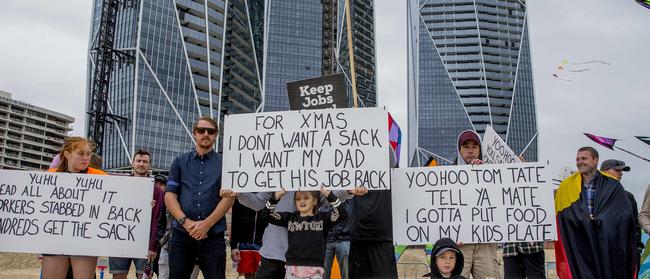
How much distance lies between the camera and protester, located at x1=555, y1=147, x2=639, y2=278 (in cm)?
538

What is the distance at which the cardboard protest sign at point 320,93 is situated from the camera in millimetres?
6336

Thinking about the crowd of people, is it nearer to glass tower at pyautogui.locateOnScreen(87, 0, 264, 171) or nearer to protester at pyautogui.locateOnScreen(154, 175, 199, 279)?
protester at pyautogui.locateOnScreen(154, 175, 199, 279)

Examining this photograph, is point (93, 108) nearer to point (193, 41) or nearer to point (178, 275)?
point (193, 41)

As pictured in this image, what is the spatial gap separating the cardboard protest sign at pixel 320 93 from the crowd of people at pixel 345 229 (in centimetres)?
106

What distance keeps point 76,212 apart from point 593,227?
5051 mm

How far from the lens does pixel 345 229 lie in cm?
626

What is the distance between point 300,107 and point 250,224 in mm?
1620

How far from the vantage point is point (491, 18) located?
14450 cm

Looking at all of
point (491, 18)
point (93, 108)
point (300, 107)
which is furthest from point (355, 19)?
point (300, 107)

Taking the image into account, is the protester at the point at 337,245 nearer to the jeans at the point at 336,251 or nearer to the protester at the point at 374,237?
the jeans at the point at 336,251

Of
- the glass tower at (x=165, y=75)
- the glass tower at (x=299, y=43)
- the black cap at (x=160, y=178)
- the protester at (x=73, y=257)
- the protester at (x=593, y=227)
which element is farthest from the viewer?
the glass tower at (x=299, y=43)

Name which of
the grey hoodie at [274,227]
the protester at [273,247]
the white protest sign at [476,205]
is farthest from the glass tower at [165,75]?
the white protest sign at [476,205]

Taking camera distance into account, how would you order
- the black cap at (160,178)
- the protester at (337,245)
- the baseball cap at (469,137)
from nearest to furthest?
the baseball cap at (469,137) < the protester at (337,245) < the black cap at (160,178)

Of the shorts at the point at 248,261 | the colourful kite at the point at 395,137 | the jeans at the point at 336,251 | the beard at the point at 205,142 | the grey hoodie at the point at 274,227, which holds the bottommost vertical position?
the shorts at the point at 248,261
